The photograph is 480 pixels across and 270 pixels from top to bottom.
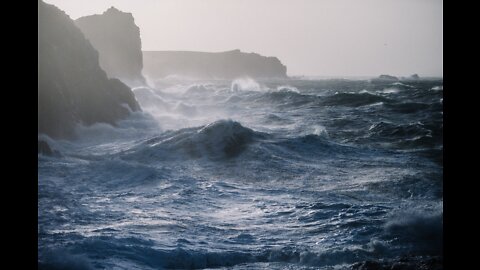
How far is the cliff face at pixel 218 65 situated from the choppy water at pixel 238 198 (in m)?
134

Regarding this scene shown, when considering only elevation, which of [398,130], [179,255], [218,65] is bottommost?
[179,255]

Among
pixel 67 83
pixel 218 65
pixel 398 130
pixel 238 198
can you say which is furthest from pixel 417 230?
pixel 218 65

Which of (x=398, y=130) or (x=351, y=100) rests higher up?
(x=351, y=100)

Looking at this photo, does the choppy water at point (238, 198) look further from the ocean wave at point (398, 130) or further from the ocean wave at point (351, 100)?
the ocean wave at point (351, 100)

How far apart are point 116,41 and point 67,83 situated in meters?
44.6

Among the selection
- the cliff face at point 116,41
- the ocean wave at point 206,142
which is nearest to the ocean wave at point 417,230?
the ocean wave at point 206,142

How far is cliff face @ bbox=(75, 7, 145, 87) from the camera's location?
5556cm

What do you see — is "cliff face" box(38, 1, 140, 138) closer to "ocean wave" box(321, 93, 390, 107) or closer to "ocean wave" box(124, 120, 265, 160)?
"ocean wave" box(124, 120, 265, 160)

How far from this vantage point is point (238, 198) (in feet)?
27.9

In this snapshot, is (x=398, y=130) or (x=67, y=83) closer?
(x=67, y=83)

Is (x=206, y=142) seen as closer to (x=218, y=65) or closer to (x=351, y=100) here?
(x=351, y=100)

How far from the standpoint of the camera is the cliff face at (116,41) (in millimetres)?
55562
